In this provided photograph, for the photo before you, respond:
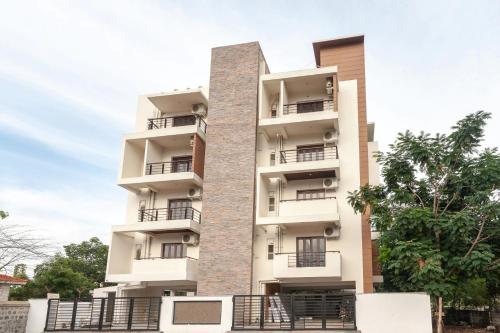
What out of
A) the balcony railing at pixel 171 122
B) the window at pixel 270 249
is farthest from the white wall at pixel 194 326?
the balcony railing at pixel 171 122

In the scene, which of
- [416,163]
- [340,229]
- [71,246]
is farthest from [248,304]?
[71,246]

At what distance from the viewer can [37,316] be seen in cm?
1681

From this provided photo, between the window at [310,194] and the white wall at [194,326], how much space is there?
6.90m

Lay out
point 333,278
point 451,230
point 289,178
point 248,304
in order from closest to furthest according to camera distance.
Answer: point 451,230 → point 248,304 → point 333,278 → point 289,178

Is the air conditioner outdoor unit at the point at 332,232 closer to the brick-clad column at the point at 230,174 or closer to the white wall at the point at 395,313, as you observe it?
the brick-clad column at the point at 230,174

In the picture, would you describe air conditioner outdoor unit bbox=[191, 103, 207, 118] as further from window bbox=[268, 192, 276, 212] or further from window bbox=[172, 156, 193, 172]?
window bbox=[268, 192, 276, 212]

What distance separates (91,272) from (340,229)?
37145mm

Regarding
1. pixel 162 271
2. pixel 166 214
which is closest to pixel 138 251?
pixel 166 214

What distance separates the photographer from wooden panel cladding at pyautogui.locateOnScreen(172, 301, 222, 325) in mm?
15812

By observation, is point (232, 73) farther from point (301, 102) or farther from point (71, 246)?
point (71, 246)

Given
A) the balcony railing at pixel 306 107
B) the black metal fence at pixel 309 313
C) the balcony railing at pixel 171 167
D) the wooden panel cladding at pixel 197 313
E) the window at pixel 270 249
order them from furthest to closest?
the balcony railing at pixel 171 167 → the balcony railing at pixel 306 107 → the window at pixel 270 249 → the wooden panel cladding at pixel 197 313 → the black metal fence at pixel 309 313

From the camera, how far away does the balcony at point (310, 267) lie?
18609 mm

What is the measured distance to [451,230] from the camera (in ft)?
Answer: 49.4

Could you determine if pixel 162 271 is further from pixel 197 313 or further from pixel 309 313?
pixel 309 313
